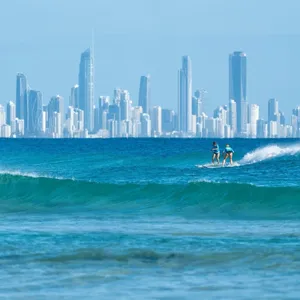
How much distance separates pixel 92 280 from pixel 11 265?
68.9 inches

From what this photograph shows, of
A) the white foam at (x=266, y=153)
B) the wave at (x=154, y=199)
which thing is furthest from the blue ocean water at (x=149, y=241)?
the white foam at (x=266, y=153)

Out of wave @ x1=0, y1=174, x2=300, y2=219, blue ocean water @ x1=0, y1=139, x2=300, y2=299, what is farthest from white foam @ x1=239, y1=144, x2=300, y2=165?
blue ocean water @ x1=0, y1=139, x2=300, y2=299

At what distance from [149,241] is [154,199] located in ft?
41.5

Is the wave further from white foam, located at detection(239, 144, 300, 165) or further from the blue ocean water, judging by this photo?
white foam, located at detection(239, 144, 300, 165)

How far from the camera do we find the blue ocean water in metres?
12.6

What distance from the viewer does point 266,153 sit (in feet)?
200

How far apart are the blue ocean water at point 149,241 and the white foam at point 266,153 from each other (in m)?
23.8

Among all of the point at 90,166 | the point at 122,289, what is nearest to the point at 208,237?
the point at 122,289

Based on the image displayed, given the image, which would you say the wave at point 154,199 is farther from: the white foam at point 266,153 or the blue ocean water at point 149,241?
the white foam at point 266,153

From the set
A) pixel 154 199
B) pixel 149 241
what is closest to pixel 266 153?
pixel 154 199

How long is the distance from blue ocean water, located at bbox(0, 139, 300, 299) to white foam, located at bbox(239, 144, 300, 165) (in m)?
23.8

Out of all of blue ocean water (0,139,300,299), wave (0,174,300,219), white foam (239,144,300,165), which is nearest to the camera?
blue ocean water (0,139,300,299)

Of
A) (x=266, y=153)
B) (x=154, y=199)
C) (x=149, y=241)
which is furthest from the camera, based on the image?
(x=266, y=153)

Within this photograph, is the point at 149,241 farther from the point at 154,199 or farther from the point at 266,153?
the point at 266,153
